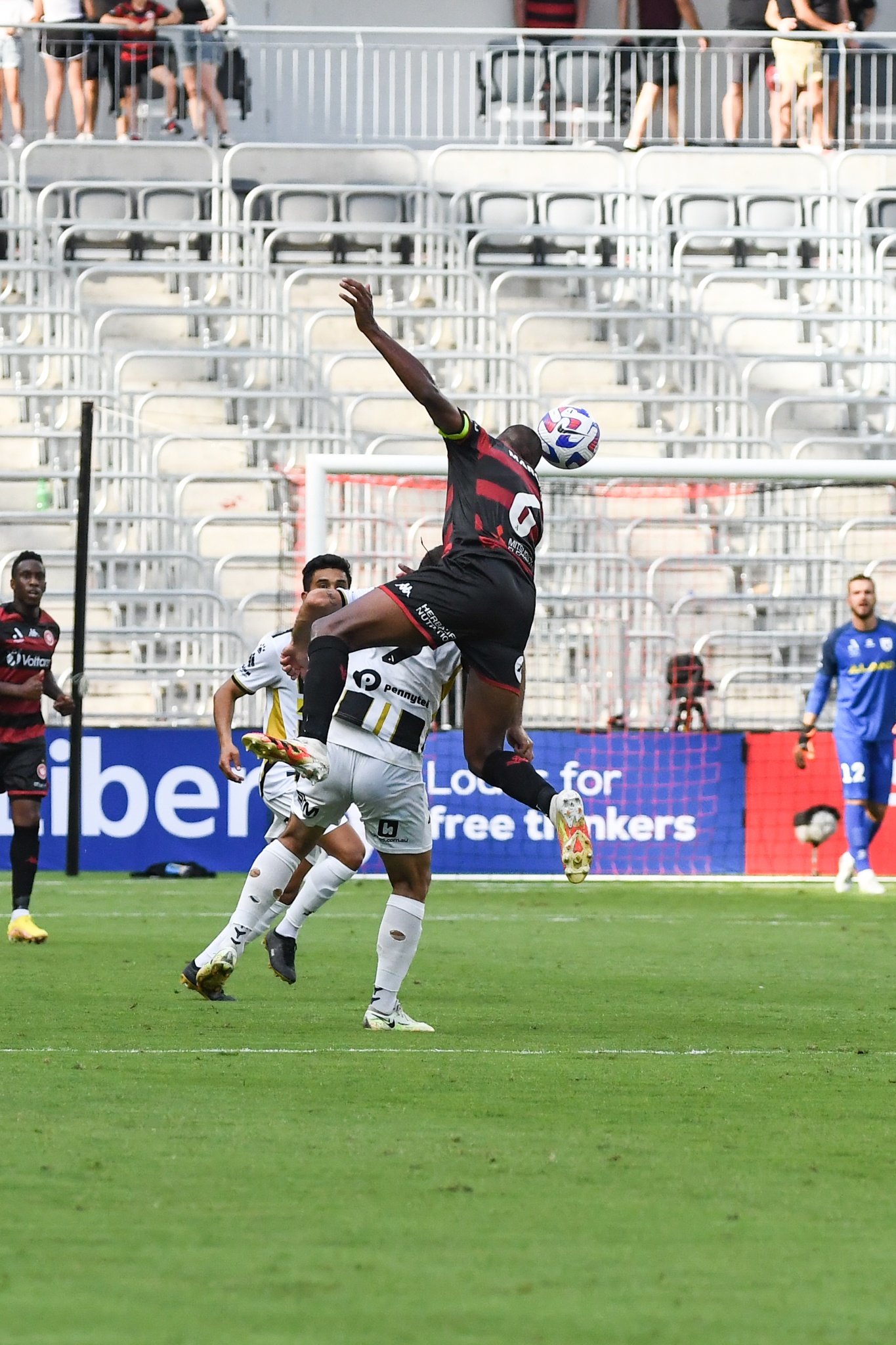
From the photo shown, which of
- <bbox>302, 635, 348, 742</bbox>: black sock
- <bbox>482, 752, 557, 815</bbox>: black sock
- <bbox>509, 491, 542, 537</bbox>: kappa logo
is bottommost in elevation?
<bbox>482, 752, 557, 815</bbox>: black sock

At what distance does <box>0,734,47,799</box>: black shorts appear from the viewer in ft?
37.0

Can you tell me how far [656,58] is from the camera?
25062 millimetres

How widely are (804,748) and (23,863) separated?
18.9 ft

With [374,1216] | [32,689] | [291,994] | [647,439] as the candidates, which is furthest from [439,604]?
[647,439]

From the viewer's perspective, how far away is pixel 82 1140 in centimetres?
519

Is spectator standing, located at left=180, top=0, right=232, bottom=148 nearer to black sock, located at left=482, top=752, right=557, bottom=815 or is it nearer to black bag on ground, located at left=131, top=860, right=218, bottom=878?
black bag on ground, located at left=131, top=860, right=218, bottom=878

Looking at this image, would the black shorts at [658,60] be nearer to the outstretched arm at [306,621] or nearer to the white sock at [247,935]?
the outstretched arm at [306,621]

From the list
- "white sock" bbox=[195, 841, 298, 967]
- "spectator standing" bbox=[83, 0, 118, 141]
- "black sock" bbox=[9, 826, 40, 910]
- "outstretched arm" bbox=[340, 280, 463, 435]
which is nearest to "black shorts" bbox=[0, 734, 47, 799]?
"black sock" bbox=[9, 826, 40, 910]

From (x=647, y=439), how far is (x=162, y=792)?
5892 mm

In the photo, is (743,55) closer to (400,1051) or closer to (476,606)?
(476,606)

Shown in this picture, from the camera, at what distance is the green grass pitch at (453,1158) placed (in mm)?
3695

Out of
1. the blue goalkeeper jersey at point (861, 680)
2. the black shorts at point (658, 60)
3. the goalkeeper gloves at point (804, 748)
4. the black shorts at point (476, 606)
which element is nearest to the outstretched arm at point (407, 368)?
the black shorts at point (476, 606)

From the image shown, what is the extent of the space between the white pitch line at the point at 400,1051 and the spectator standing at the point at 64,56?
18202 millimetres

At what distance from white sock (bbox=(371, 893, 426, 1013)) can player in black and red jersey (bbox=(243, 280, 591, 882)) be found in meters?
0.54
